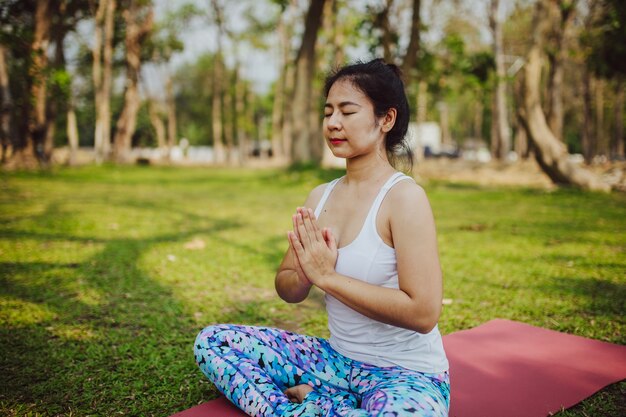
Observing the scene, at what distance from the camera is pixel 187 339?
3.17 meters

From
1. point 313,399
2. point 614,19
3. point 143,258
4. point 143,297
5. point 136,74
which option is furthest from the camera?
point 136,74

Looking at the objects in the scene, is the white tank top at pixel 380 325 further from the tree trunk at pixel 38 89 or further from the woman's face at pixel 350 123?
the tree trunk at pixel 38 89

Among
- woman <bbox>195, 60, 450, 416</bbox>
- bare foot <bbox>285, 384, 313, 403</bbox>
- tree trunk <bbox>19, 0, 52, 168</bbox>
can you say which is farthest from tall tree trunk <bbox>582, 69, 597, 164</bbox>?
bare foot <bbox>285, 384, 313, 403</bbox>

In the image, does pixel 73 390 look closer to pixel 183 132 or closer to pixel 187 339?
pixel 187 339

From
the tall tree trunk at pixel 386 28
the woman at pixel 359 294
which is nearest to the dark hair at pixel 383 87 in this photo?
the woman at pixel 359 294

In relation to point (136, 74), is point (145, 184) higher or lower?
lower

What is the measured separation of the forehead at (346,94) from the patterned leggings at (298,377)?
1.05 m

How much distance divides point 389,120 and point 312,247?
614 mm

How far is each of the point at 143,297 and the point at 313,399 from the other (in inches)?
95.9

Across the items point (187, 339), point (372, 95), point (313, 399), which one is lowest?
point (187, 339)

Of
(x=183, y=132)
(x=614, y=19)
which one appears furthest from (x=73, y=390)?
(x=183, y=132)

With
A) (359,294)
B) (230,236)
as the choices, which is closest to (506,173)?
(230,236)

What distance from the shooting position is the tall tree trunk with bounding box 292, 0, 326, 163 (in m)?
13.7

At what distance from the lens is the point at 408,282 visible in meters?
1.77
